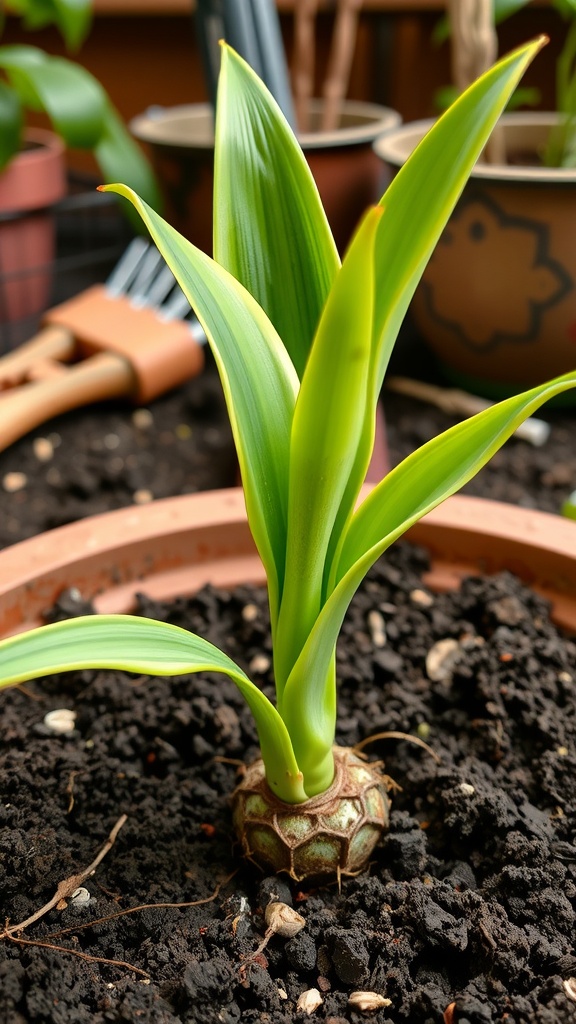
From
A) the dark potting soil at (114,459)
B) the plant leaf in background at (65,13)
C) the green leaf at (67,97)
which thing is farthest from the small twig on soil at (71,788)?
the plant leaf in background at (65,13)

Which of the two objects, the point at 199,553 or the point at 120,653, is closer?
the point at 120,653

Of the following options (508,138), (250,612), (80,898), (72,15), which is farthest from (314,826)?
(72,15)

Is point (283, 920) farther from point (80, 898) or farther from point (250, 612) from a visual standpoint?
point (250, 612)

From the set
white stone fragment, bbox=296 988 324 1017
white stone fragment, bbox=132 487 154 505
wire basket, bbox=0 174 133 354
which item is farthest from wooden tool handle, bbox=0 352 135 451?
white stone fragment, bbox=296 988 324 1017

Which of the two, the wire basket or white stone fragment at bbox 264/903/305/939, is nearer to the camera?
white stone fragment at bbox 264/903/305/939

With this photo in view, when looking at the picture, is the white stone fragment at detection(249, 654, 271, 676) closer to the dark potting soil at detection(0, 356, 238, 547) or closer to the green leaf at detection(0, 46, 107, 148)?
the dark potting soil at detection(0, 356, 238, 547)

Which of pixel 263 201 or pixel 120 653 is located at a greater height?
pixel 263 201

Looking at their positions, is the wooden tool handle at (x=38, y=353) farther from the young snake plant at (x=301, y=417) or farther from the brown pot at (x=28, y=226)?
the young snake plant at (x=301, y=417)
